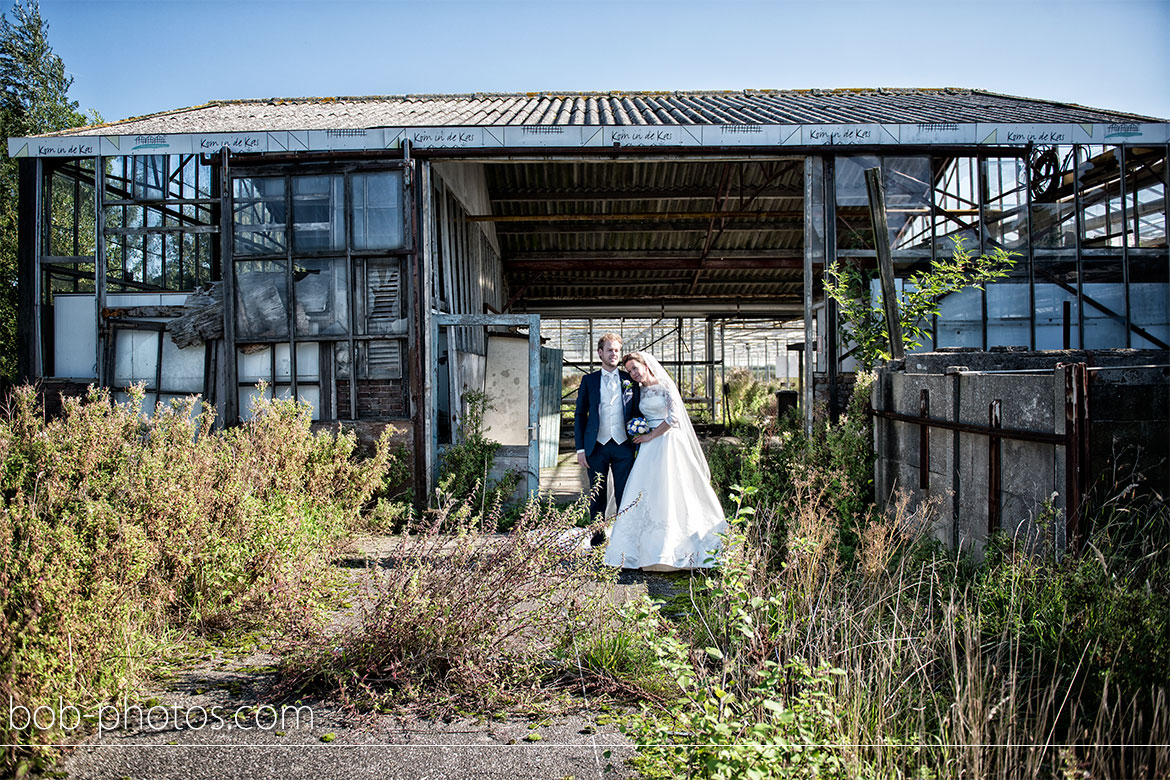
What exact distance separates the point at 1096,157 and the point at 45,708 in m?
12.6

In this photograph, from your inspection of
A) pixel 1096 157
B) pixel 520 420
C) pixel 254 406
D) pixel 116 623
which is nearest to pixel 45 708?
pixel 116 623

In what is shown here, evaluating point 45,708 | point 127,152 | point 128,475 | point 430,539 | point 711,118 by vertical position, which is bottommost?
point 45,708

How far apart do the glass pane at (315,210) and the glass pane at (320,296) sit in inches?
9.4

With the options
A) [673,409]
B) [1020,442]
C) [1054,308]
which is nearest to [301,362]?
[673,409]

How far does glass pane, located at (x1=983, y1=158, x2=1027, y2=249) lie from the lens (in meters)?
10.1

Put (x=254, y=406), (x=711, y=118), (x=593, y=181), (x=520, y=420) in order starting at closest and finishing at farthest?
(x=254, y=406) → (x=711, y=118) → (x=520, y=420) → (x=593, y=181)

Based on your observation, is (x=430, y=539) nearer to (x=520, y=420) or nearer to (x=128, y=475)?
(x=128, y=475)

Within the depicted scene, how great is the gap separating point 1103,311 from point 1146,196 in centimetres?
253

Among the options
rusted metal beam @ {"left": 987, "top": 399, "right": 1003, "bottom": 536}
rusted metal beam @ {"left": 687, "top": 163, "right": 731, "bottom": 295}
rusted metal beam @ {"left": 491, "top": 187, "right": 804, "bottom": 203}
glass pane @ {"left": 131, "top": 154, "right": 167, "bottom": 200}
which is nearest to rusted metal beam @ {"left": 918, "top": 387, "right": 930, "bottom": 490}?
rusted metal beam @ {"left": 987, "top": 399, "right": 1003, "bottom": 536}

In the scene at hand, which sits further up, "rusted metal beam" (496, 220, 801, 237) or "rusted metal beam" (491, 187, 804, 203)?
"rusted metal beam" (491, 187, 804, 203)

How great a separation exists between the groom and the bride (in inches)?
7.5

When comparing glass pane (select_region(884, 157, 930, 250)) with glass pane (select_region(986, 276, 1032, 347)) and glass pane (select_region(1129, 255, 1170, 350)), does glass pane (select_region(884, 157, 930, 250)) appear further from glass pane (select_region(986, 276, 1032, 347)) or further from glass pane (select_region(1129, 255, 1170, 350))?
glass pane (select_region(1129, 255, 1170, 350))

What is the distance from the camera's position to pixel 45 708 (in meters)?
3.21

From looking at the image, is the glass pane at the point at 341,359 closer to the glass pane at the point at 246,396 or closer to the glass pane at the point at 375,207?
the glass pane at the point at 246,396
